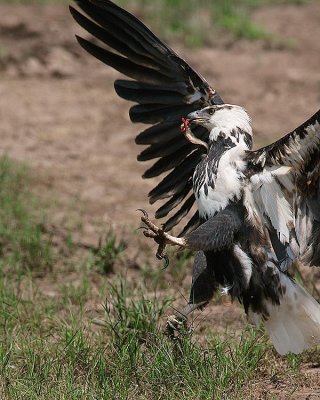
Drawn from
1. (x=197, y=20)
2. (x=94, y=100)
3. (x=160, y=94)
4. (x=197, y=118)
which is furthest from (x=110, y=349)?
(x=197, y=20)

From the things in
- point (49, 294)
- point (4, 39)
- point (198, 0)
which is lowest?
point (49, 294)

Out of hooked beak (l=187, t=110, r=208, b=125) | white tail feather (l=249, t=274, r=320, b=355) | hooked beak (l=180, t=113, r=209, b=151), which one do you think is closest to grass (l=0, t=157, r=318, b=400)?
white tail feather (l=249, t=274, r=320, b=355)

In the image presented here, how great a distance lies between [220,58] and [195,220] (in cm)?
556

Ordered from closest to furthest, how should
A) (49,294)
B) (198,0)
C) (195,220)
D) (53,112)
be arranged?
1. (195,220)
2. (49,294)
3. (53,112)
4. (198,0)

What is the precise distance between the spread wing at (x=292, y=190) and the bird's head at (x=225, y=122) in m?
0.24

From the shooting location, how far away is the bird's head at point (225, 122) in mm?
5637

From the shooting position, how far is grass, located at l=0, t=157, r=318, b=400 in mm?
4949

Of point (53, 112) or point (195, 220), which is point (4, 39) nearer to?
point (53, 112)

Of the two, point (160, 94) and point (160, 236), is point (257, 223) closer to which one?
point (160, 236)

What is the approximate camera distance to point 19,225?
24.4 feet

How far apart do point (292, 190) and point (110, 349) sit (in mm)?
1198

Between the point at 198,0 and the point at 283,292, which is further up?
the point at 198,0

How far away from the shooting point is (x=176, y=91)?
20.6 feet

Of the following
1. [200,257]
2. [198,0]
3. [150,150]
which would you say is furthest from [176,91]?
[198,0]
